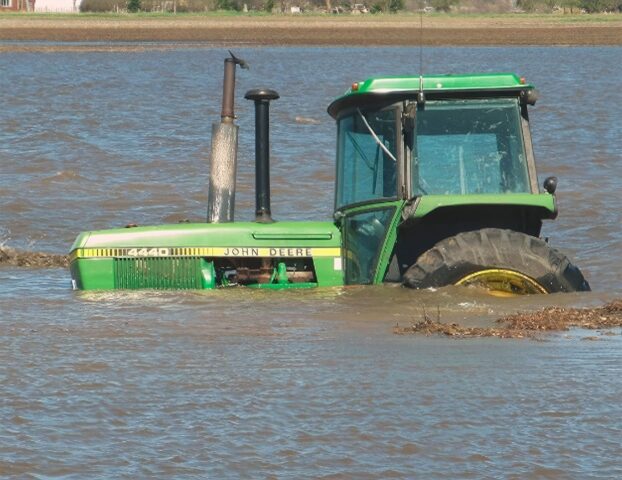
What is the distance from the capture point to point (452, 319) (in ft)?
29.8

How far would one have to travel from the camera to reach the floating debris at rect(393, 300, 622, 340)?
28.3 feet

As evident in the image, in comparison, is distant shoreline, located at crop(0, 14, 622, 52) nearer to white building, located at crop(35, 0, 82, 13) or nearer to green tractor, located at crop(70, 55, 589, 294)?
white building, located at crop(35, 0, 82, 13)

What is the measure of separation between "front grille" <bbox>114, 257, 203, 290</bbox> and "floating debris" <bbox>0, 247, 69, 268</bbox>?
2584mm

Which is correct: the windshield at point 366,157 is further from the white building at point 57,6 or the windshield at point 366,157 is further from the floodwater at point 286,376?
the white building at point 57,6

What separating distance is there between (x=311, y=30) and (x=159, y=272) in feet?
179

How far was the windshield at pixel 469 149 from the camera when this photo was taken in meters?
9.45

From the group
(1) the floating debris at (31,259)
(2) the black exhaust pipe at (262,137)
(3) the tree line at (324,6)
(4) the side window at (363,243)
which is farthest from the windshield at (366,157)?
(3) the tree line at (324,6)

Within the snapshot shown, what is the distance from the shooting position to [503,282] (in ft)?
30.9

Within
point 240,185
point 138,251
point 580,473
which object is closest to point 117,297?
point 138,251

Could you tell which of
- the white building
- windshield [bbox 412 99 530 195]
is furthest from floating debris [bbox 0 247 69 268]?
the white building

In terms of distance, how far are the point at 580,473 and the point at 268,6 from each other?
7477 centimetres

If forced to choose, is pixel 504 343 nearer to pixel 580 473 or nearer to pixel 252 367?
pixel 252 367

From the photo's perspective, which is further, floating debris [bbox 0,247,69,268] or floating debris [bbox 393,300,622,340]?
floating debris [bbox 0,247,69,268]

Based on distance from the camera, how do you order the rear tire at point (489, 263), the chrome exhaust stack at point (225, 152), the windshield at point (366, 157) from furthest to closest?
the chrome exhaust stack at point (225, 152), the windshield at point (366, 157), the rear tire at point (489, 263)
